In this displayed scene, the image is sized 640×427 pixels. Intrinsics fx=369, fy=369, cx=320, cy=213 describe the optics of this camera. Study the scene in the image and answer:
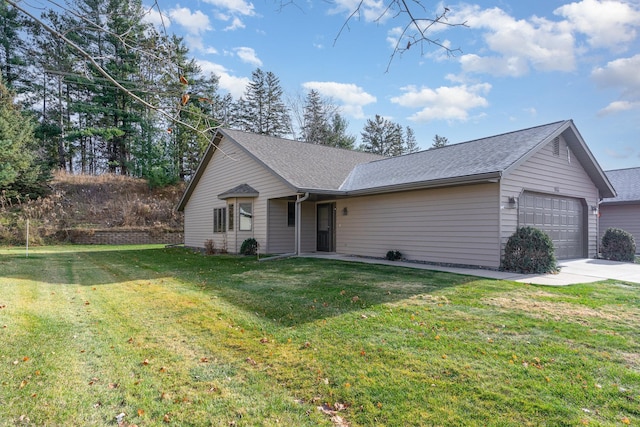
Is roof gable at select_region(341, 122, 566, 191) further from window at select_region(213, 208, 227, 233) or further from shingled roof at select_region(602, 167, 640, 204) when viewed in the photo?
shingled roof at select_region(602, 167, 640, 204)

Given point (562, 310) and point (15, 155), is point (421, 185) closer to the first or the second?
point (562, 310)

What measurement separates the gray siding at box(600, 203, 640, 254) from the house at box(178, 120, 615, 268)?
3.75m

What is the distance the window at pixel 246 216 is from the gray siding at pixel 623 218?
48.1ft

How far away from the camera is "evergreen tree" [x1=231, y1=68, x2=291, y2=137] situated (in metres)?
35.2

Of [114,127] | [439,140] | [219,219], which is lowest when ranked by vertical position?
[219,219]

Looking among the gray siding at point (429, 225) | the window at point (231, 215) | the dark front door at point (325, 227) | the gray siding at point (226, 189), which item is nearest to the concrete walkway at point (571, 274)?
the gray siding at point (429, 225)

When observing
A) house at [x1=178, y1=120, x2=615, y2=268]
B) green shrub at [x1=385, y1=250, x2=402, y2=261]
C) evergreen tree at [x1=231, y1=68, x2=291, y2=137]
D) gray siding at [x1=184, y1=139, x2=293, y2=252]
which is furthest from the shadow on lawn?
evergreen tree at [x1=231, y1=68, x2=291, y2=137]

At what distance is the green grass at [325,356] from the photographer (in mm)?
2777

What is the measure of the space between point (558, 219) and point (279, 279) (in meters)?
9.14

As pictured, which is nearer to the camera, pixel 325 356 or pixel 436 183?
pixel 325 356

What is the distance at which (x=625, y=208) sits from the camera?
15906 mm

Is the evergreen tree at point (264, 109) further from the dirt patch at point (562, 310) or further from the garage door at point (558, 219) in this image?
the dirt patch at point (562, 310)

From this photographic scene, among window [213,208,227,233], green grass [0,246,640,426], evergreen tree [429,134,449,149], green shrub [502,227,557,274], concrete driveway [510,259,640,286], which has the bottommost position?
green grass [0,246,640,426]

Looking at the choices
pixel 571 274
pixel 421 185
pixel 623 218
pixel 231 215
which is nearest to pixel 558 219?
pixel 571 274
